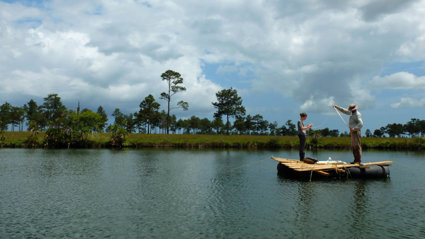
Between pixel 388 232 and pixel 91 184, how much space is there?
16.4 m

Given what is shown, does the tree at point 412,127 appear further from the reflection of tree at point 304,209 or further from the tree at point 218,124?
the reflection of tree at point 304,209

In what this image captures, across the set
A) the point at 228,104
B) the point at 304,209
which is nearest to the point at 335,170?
the point at 304,209

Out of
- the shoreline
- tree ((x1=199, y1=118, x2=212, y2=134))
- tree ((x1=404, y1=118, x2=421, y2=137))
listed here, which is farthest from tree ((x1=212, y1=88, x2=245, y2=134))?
tree ((x1=404, y1=118, x2=421, y2=137))

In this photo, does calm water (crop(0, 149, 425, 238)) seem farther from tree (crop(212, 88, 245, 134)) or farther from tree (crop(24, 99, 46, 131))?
tree (crop(24, 99, 46, 131))

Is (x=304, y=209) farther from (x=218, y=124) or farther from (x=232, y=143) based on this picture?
(x=218, y=124)

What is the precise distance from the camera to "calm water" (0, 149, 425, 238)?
10836mm

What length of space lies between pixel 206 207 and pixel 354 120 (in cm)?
1380

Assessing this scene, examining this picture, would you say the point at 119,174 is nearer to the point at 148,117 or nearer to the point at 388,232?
the point at 388,232

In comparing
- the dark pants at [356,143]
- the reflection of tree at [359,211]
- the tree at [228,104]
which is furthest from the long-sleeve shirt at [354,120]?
the tree at [228,104]

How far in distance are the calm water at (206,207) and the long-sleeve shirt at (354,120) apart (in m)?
3.84

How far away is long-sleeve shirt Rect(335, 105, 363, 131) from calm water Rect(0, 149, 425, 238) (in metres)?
3.84

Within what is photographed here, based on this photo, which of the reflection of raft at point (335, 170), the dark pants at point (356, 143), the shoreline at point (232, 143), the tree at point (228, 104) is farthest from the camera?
the tree at point (228, 104)

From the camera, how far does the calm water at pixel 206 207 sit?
10836 millimetres

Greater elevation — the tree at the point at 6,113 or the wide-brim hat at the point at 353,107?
the tree at the point at 6,113
